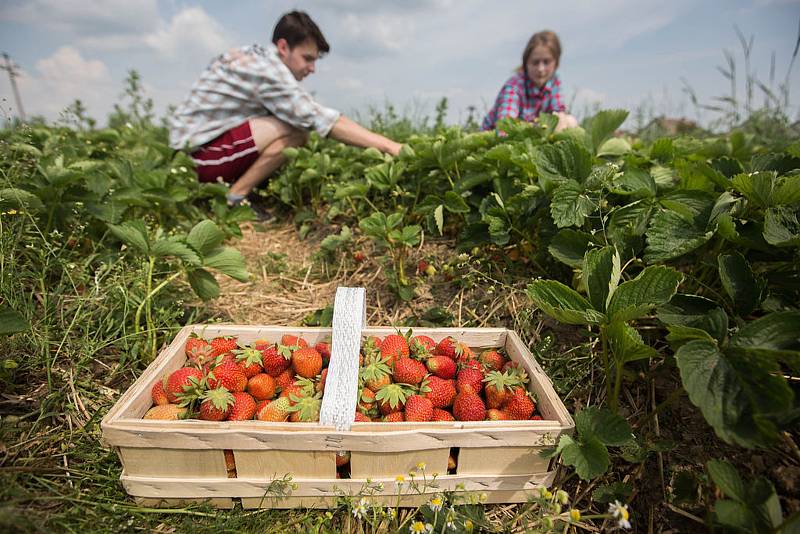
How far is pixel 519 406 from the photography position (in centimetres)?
120

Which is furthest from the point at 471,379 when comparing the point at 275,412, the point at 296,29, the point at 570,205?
the point at 296,29

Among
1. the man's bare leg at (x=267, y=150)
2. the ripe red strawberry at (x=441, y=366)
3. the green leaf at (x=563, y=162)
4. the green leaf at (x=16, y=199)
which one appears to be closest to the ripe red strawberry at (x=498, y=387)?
the ripe red strawberry at (x=441, y=366)

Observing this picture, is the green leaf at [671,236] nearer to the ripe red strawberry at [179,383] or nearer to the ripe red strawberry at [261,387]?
the ripe red strawberry at [261,387]

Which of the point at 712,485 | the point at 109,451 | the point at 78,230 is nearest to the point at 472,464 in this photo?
the point at 712,485

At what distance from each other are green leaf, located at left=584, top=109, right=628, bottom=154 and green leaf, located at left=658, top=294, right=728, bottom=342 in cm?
97

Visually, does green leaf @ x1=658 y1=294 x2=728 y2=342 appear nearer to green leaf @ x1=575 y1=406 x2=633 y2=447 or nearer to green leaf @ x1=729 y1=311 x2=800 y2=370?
green leaf @ x1=729 y1=311 x2=800 y2=370

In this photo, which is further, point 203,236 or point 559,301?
point 203,236

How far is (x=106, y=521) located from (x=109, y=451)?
24 centimetres

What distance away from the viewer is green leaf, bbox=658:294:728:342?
1.02 metres

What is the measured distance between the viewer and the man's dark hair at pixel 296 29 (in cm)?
331

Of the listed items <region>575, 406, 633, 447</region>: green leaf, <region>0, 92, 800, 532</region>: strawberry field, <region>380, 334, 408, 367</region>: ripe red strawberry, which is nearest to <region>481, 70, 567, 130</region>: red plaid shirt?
<region>0, 92, 800, 532</region>: strawberry field

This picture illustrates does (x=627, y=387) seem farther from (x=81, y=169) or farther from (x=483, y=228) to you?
(x=81, y=169)

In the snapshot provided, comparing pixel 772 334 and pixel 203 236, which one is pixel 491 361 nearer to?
pixel 772 334

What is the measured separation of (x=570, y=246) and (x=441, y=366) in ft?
1.98
